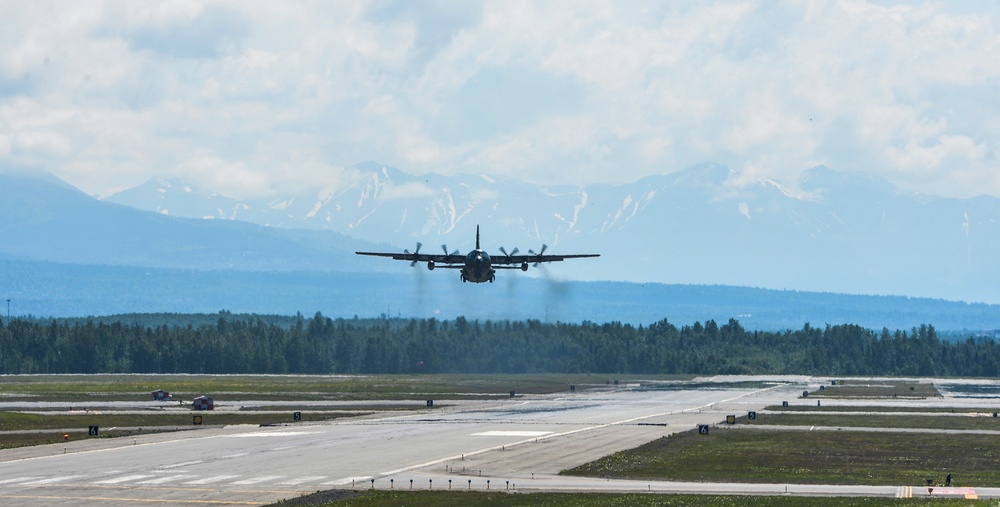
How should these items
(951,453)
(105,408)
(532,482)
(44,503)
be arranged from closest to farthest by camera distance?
(44,503)
(532,482)
(951,453)
(105,408)

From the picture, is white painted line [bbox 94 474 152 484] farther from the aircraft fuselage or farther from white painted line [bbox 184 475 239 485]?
the aircraft fuselage

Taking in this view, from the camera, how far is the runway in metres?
72.0

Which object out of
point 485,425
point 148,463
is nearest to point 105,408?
point 485,425

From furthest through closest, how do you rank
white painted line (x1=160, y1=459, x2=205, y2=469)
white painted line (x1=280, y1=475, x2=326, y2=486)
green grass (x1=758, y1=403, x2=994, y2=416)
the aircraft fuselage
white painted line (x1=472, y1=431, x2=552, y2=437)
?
green grass (x1=758, y1=403, x2=994, y2=416) < the aircraft fuselage < white painted line (x1=472, y1=431, x2=552, y2=437) < white painted line (x1=160, y1=459, x2=205, y2=469) < white painted line (x1=280, y1=475, x2=326, y2=486)

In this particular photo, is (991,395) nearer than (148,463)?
No

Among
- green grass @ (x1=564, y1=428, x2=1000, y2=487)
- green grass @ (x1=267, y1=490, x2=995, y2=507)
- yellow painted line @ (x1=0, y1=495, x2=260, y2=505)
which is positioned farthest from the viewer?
green grass @ (x1=564, y1=428, x2=1000, y2=487)

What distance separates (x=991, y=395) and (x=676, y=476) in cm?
12055

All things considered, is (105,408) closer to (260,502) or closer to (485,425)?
(485,425)

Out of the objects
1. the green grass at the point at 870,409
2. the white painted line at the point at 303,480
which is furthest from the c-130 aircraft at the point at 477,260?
the white painted line at the point at 303,480

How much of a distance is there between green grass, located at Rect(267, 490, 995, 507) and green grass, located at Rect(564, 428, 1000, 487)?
29.2 feet

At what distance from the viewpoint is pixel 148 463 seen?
84.8 metres

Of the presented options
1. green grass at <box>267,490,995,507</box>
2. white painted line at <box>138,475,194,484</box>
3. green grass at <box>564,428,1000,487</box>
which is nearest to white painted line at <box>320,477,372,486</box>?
green grass at <box>267,490,995,507</box>

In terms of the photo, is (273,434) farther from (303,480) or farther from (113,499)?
(113,499)

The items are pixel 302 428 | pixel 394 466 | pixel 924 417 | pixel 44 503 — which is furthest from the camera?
pixel 924 417
